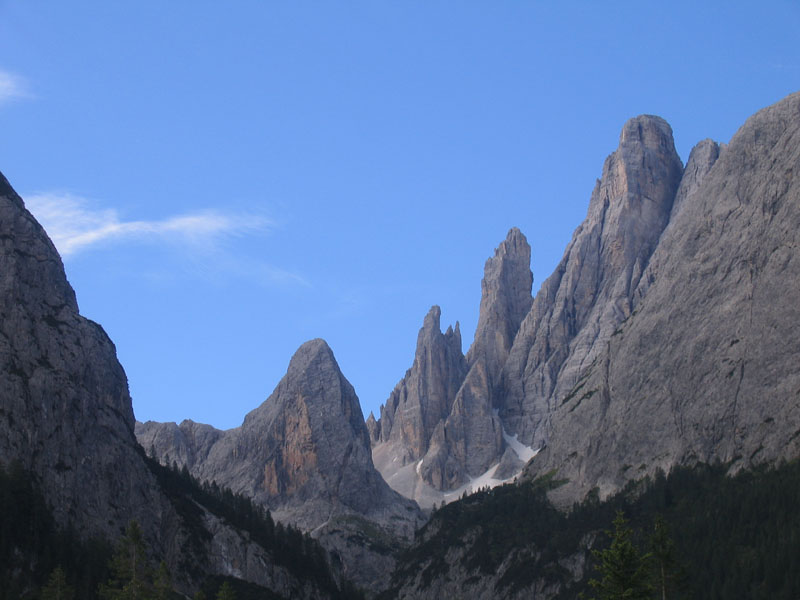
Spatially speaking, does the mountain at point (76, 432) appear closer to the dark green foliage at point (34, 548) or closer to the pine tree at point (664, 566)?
the dark green foliage at point (34, 548)

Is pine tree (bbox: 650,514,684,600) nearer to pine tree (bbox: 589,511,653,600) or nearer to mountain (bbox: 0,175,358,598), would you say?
pine tree (bbox: 589,511,653,600)

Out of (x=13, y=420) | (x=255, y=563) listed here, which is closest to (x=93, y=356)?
(x=13, y=420)

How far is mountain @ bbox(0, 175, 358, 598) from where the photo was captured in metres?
149

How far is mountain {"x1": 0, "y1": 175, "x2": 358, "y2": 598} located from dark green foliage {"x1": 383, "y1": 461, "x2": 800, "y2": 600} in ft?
128

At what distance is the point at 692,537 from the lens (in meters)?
150

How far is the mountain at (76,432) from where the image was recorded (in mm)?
149375

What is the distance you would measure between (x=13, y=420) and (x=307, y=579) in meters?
67.8

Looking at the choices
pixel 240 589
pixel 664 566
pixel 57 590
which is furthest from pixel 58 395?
pixel 664 566

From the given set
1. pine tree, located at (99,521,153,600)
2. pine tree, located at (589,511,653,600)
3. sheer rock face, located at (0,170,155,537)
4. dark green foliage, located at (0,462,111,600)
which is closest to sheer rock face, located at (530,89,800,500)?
sheer rock face, located at (0,170,155,537)

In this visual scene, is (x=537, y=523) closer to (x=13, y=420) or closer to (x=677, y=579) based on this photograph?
(x=13, y=420)

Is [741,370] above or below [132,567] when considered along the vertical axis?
above

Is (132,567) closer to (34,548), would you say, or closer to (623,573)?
(34,548)

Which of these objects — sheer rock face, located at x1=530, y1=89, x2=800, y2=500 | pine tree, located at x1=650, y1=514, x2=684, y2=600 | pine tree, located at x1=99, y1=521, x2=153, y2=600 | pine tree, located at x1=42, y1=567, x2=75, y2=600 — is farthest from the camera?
sheer rock face, located at x1=530, y1=89, x2=800, y2=500

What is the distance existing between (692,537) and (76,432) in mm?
82043
